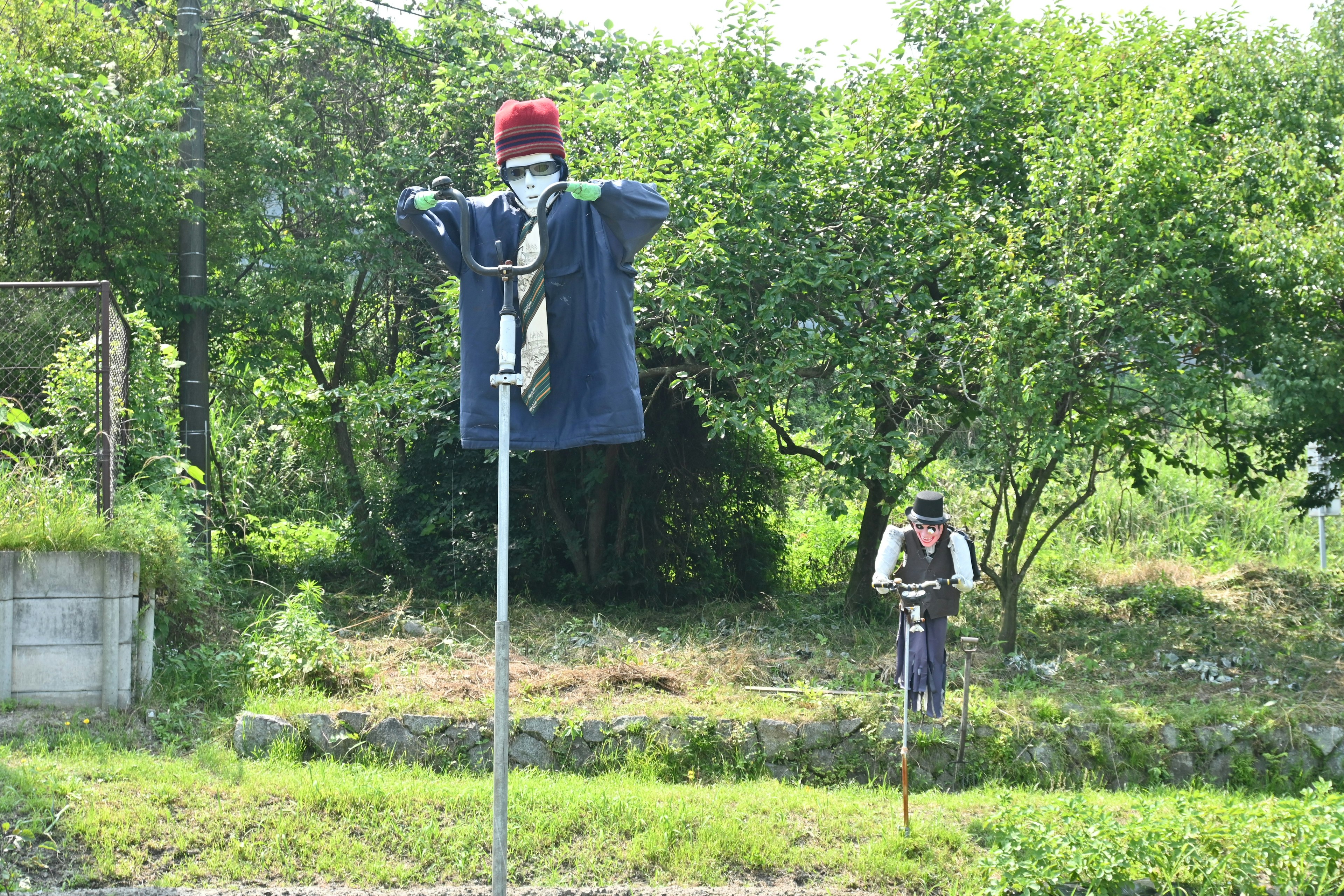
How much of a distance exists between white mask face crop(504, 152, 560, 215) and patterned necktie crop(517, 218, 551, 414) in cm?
13

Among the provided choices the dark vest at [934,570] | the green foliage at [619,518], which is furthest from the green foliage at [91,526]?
the dark vest at [934,570]

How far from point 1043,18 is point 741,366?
14.4 feet

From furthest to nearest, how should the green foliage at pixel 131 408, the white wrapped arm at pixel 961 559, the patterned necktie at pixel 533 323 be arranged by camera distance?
the green foliage at pixel 131 408
the white wrapped arm at pixel 961 559
the patterned necktie at pixel 533 323

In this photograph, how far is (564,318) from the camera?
15.7 feet

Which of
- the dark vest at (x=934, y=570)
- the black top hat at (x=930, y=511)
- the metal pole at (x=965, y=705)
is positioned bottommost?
the metal pole at (x=965, y=705)

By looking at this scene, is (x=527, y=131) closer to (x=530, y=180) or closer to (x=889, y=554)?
(x=530, y=180)

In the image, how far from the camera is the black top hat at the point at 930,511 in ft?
20.4

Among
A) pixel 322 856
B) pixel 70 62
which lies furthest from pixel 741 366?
pixel 70 62

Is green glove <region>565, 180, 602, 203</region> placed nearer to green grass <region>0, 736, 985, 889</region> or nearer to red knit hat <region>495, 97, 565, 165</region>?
red knit hat <region>495, 97, 565, 165</region>

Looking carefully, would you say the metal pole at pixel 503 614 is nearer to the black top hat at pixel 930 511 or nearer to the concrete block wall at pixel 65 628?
the black top hat at pixel 930 511

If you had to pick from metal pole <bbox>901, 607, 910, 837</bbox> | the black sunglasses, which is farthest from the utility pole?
metal pole <bbox>901, 607, 910, 837</bbox>

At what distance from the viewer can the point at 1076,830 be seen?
216 inches

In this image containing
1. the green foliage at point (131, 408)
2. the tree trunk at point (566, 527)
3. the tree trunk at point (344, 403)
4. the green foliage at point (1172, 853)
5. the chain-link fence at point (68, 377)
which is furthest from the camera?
the tree trunk at point (344, 403)

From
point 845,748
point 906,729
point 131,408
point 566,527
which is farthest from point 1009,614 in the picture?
point 131,408
